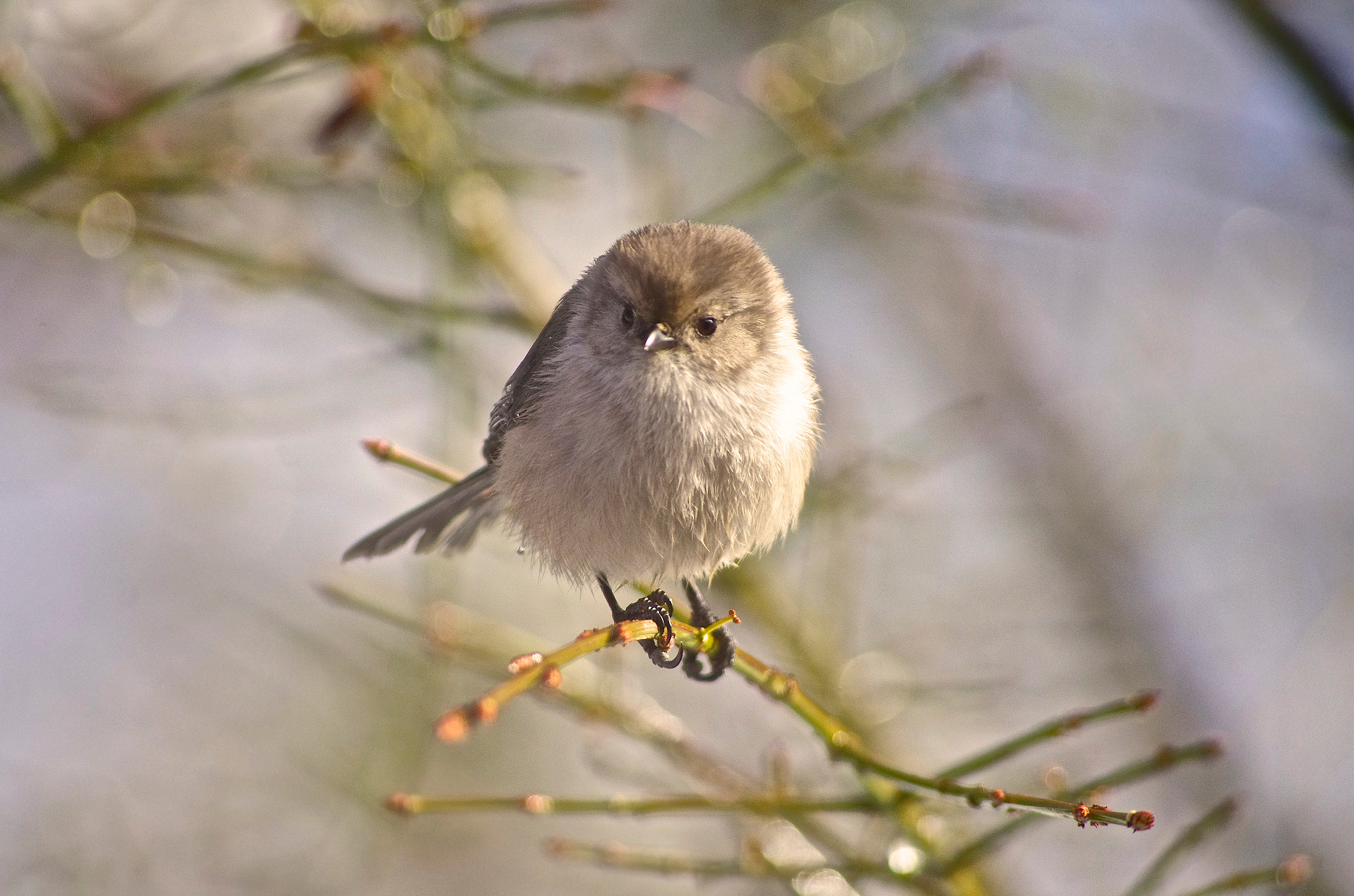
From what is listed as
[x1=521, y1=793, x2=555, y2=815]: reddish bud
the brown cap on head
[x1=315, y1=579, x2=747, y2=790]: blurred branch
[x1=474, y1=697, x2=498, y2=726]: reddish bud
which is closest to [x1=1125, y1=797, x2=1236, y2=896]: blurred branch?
[x1=315, y1=579, x2=747, y2=790]: blurred branch

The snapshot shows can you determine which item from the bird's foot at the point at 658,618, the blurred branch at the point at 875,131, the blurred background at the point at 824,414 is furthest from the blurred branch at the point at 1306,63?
the bird's foot at the point at 658,618

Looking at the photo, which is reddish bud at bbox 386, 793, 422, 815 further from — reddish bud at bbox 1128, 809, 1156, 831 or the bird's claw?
reddish bud at bbox 1128, 809, 1156, 831

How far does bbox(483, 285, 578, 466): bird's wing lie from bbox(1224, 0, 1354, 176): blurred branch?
3056mm

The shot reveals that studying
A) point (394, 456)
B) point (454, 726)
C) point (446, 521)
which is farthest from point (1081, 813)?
point (446, 521)

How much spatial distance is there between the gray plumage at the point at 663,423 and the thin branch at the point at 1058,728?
79 centimetres

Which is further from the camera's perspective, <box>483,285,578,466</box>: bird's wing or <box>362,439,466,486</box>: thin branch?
<box>483,285,578,466</box>: bird's wing

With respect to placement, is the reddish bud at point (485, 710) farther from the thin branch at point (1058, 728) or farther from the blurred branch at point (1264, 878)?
the blurred branch at point (1264, 878)

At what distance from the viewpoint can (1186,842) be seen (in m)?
2.50

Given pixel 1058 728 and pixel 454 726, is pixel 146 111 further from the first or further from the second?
pixel 1058 728

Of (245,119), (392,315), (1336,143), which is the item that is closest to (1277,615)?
(1336,143)

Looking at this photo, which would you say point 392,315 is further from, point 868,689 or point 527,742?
point 527,742

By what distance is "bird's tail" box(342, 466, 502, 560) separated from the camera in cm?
293

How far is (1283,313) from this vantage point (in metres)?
6.43

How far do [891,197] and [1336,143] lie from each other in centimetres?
174
